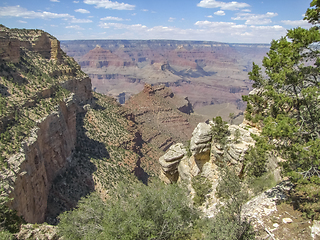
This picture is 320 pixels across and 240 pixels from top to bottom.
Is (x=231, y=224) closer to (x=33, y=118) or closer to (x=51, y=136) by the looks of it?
(x=33, y=118)

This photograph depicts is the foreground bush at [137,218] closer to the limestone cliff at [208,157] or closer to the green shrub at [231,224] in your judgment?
the green shrub at [231,224]

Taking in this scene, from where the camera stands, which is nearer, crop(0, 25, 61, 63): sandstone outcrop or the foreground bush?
the foreground bush

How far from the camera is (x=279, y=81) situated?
13250 millimetres

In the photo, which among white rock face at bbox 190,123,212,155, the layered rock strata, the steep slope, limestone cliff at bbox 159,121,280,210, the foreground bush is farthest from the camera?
white rock face at bbox 190,123,212,155

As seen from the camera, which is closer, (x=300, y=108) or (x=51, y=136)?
(x=300, y=108)

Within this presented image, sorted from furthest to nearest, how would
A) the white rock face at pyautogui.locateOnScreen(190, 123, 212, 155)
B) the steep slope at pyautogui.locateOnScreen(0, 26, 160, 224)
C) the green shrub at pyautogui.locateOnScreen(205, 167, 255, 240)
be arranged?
the white rock face at pyautogui.locateOnScreen(190, 123, 212, 155)
the steep slope at pyautogui.locateOnScreen(0, 26, 160, 224)
the green shrub at pyautogui.locateOnScreen(205, 167, 255, 240)

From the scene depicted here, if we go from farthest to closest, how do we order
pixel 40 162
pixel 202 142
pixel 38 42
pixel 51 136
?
pixel 38 42 → pixel 51 136 → pixel 40 162 → pixel 202 142

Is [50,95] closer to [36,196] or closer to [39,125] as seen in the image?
[39,125]

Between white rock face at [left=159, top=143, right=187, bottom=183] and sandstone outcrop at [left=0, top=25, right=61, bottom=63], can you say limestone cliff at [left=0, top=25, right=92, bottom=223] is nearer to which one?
sandstone outcrop at [left=0, top=25, right=61, bottom=63]

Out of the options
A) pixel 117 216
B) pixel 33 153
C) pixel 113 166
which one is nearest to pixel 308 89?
pixel 117 216

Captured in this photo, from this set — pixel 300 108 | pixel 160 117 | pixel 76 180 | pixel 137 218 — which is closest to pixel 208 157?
pixel 300 108

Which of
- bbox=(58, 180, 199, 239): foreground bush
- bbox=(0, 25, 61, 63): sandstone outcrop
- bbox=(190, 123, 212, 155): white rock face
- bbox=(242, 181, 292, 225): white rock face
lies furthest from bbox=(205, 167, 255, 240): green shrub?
bbox=(0, 25, 61, 63): sandstone outcrop

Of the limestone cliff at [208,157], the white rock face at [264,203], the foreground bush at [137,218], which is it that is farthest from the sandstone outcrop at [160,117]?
the foreground bush at [137,218]

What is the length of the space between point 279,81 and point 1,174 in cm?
2066
